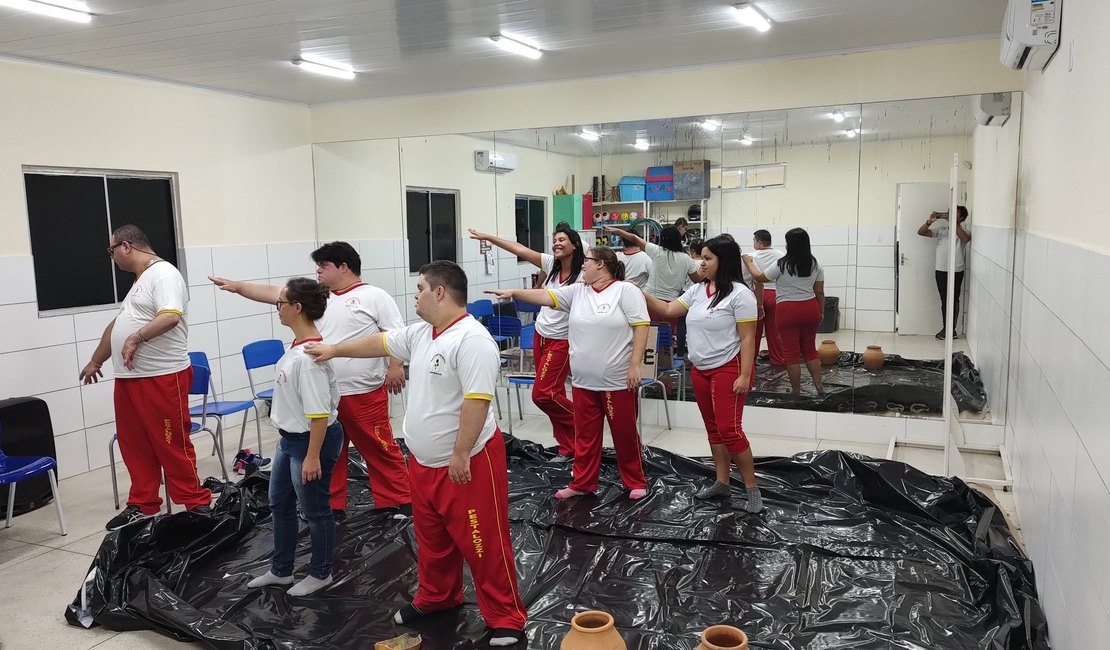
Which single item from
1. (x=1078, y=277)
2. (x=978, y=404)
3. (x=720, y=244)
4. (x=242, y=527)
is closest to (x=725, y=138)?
(x=720, y=244)

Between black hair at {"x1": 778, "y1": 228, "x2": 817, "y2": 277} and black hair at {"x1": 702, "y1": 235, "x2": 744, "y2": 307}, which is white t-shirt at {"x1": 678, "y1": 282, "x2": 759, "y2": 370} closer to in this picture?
black hair at {"x1": 702, "y1": 235, "x2": 744, "y2": 307}

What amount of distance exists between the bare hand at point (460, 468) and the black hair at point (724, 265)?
193cm

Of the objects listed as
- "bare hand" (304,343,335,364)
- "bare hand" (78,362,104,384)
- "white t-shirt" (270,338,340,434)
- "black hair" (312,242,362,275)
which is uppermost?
"black hair" (312,242,362,275)

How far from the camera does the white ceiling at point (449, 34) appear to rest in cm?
409

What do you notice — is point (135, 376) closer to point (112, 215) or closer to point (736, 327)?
point (112, 215)

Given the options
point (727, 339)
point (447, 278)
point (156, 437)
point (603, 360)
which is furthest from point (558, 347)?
point (156, 437)

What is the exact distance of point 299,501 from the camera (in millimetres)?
3217

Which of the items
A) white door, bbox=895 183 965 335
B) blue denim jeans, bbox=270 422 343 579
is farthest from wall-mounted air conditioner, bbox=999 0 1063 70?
blue denim jeans, bbox=270 422 343 579

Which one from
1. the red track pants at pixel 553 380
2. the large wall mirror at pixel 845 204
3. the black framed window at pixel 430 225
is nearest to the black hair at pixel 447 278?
the red track pants at pixel 553 380

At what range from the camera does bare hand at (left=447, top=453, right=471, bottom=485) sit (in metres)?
2.68

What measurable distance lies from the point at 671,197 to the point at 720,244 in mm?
1936

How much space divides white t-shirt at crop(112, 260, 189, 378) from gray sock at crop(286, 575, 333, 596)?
5.32 feet

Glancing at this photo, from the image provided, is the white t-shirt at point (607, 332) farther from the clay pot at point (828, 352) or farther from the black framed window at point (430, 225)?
the black framed window at point (430, 225)

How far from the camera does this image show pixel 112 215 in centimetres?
548
